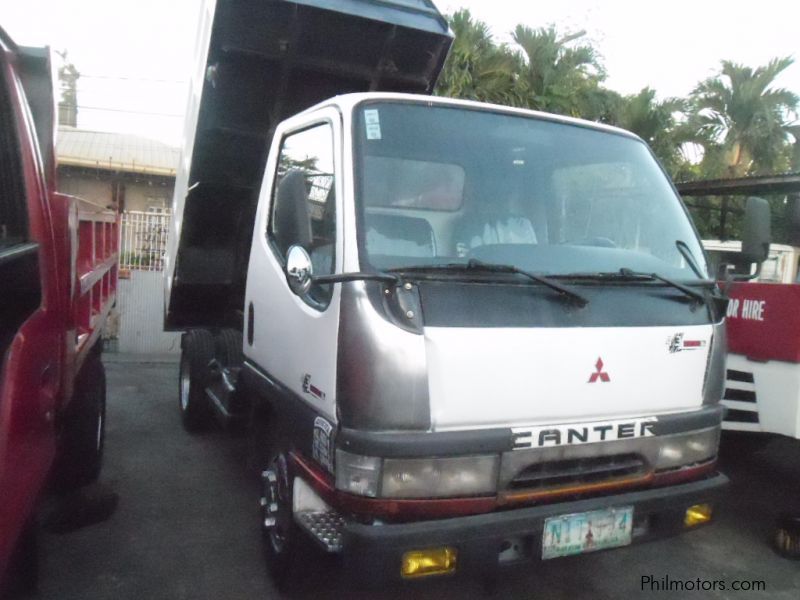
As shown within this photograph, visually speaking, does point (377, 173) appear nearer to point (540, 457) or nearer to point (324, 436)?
point (324, 436)

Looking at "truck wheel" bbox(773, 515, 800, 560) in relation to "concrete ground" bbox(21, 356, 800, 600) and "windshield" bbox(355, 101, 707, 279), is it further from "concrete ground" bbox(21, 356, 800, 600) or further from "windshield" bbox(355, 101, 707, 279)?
"windshield" bbox(355, 101, 707, 279)

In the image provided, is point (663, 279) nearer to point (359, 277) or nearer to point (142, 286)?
point (359, 277)

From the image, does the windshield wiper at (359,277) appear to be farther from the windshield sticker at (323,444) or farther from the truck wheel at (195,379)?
the truck wheel at (195,379)

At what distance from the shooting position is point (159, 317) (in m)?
9.85

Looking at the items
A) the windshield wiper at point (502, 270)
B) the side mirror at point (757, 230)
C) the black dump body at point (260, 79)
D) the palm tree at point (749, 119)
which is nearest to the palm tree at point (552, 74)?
the palm tree at point (749, 119)

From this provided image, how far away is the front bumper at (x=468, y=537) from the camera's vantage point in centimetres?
247

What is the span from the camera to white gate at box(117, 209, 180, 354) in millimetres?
9789

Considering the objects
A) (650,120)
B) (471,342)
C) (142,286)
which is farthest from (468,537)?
(650,120)

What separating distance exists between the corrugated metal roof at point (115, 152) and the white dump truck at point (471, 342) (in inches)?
550

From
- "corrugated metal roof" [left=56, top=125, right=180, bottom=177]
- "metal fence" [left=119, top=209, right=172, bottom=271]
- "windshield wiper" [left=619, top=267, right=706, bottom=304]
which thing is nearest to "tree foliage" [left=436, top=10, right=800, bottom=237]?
"metal fence" [left=119, top=209, right=172, bottom=271]

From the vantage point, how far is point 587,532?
2.80m

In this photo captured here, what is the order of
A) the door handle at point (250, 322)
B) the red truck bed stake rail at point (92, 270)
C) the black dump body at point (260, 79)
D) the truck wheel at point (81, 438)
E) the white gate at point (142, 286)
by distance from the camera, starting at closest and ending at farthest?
the red truck bed stake rail at point (92, 270)
the door handle at point (250, 322)
the truck wheel at point (81, 438)
the black dump body at point (260, 79)
the white gate at point (142, 286)

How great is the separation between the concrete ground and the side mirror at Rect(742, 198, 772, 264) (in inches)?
65.8

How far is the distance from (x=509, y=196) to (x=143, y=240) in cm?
793
